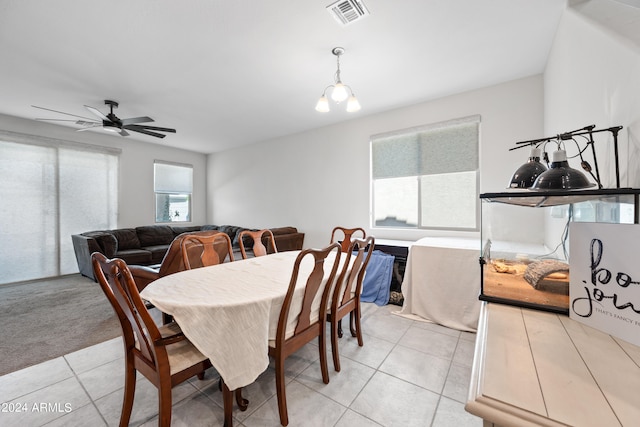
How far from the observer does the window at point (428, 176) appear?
315 cm

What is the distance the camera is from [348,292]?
2.09 meters

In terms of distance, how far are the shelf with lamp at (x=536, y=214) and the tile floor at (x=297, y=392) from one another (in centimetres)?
89

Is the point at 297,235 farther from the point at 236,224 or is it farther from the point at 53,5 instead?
the point at 53,5

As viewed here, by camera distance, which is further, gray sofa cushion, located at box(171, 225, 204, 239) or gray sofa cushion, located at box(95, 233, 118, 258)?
gray sofa cushion, located at box(171, 225, 204, 239)

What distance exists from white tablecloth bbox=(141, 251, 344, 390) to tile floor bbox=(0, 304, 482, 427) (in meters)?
0.44

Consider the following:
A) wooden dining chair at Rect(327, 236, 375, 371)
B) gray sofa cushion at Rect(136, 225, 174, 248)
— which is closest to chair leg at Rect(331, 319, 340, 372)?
wooden dining chair at Rect(327, 236, 375, 371)

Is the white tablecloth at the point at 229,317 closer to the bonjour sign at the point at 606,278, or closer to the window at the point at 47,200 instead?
the bonjour sign at the point at 606,278

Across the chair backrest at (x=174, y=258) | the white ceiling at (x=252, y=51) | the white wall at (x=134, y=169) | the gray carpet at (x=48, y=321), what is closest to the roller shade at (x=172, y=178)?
the white wall at (x=134, y=169)

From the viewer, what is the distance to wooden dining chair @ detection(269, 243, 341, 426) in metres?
1.39

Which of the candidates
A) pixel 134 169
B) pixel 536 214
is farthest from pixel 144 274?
pixel 134 169

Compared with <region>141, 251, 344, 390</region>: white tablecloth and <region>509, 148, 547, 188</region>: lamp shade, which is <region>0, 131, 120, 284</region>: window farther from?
<region>509, 148, 547, 188</region>: lamp shade

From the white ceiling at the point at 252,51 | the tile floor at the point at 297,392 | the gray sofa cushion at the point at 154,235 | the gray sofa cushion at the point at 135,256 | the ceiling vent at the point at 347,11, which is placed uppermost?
the white ceiling at the point at 252,51

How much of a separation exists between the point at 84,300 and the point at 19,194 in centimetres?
239

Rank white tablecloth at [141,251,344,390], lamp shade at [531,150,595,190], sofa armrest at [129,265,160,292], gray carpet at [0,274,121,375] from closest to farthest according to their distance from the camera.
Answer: lamp shade at [531,150,595,190]
white tablecloth at [141,251,344,390]
gray carpet at [0,274,121,375]
sofa armrest at [129,265,160,292]
